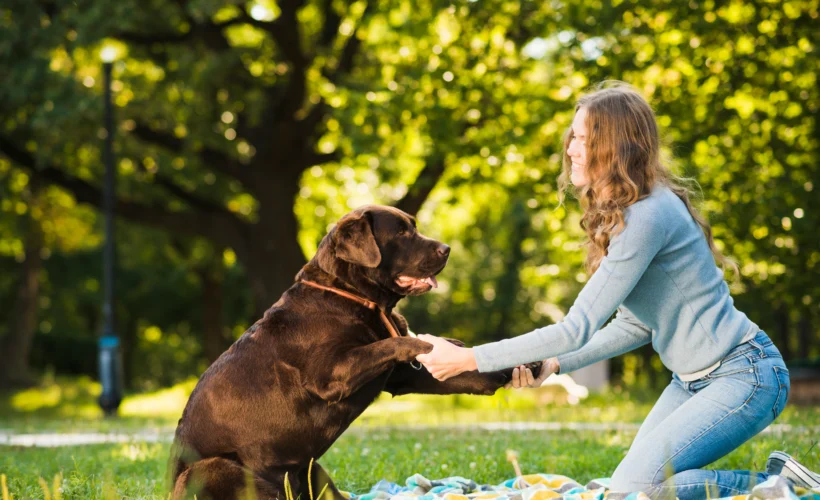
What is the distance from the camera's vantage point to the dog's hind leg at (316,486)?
4.20 m

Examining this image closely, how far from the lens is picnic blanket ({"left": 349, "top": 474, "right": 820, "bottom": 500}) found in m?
4.40

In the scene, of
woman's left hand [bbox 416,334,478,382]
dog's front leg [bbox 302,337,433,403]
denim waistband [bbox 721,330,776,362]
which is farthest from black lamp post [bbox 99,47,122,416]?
denim waistband [bbox 721,330,776,362]

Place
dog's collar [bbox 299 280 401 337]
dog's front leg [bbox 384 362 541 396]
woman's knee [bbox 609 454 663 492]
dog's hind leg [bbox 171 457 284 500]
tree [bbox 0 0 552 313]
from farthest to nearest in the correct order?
tree [bbox 0 0 552 313], dog's front leg [bbox 384 362 541 396], dog's collar [bbox 299 280 401 337], woman's knee [bbox 609 454 663 492], dog's hind leg [bbox 171 457 284 500]

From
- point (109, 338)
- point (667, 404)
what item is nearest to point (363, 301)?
point (667, 404)

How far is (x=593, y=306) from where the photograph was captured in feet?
12.9

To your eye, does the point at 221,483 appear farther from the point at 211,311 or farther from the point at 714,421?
the point at 211,311

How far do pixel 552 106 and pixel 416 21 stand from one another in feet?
8.56

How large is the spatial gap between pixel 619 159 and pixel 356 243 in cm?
125

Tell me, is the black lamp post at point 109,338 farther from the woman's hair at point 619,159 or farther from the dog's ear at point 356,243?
the woman's hair at point 619,159

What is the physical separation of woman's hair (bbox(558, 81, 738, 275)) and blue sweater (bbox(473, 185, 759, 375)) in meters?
0.07

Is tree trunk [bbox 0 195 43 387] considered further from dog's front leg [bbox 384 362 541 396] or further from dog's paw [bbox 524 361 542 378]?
dog's paw [bbox 524 361 542 378]

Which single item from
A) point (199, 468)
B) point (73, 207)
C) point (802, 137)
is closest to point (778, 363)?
point (199, 468)

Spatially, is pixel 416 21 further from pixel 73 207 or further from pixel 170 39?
pixel 73 207

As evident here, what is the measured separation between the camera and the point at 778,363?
4.13 m
